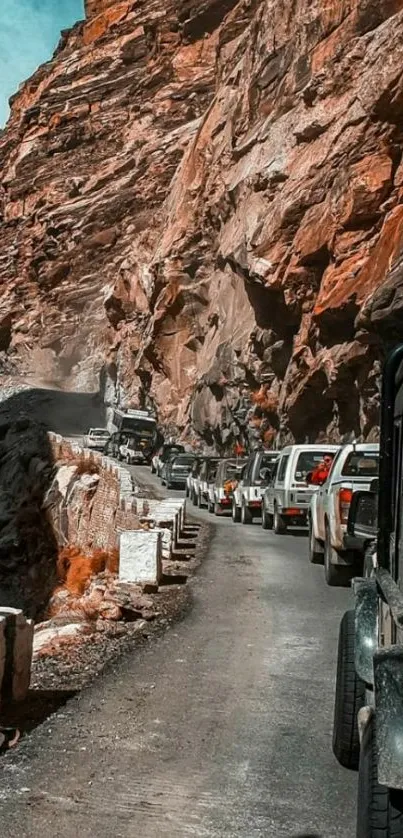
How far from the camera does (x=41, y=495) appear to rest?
42000mm

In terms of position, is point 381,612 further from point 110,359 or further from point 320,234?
point 110,359

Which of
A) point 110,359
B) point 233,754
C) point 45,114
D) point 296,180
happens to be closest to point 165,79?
point 45,114

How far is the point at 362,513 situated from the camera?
221 inches

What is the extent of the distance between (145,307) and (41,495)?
114ft

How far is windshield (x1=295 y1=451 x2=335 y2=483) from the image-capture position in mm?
20688

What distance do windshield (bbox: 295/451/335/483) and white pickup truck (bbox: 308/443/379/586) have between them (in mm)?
5661

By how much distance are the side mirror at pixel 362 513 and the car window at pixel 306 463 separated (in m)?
14.9

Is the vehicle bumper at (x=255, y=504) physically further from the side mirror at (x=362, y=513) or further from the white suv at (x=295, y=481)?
the side mirror at (x=362, y=513)

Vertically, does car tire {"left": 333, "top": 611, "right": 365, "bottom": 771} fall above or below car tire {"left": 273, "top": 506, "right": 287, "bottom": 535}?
below

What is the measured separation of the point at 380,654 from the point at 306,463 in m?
17.8

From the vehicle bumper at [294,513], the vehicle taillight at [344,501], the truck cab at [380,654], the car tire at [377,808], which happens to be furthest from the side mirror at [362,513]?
the vehicle bumper at [294,513]

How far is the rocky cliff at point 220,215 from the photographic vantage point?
113 feet

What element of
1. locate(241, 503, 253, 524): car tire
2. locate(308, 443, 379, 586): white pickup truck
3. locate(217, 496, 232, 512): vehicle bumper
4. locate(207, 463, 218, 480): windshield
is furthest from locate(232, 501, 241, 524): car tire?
locate(308, 443, 379, 586): white pickup truck

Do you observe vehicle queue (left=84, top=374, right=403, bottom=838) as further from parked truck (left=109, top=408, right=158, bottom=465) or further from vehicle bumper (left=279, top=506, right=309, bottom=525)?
parked truck (left=109, top=408, right=158, bottom=465)
